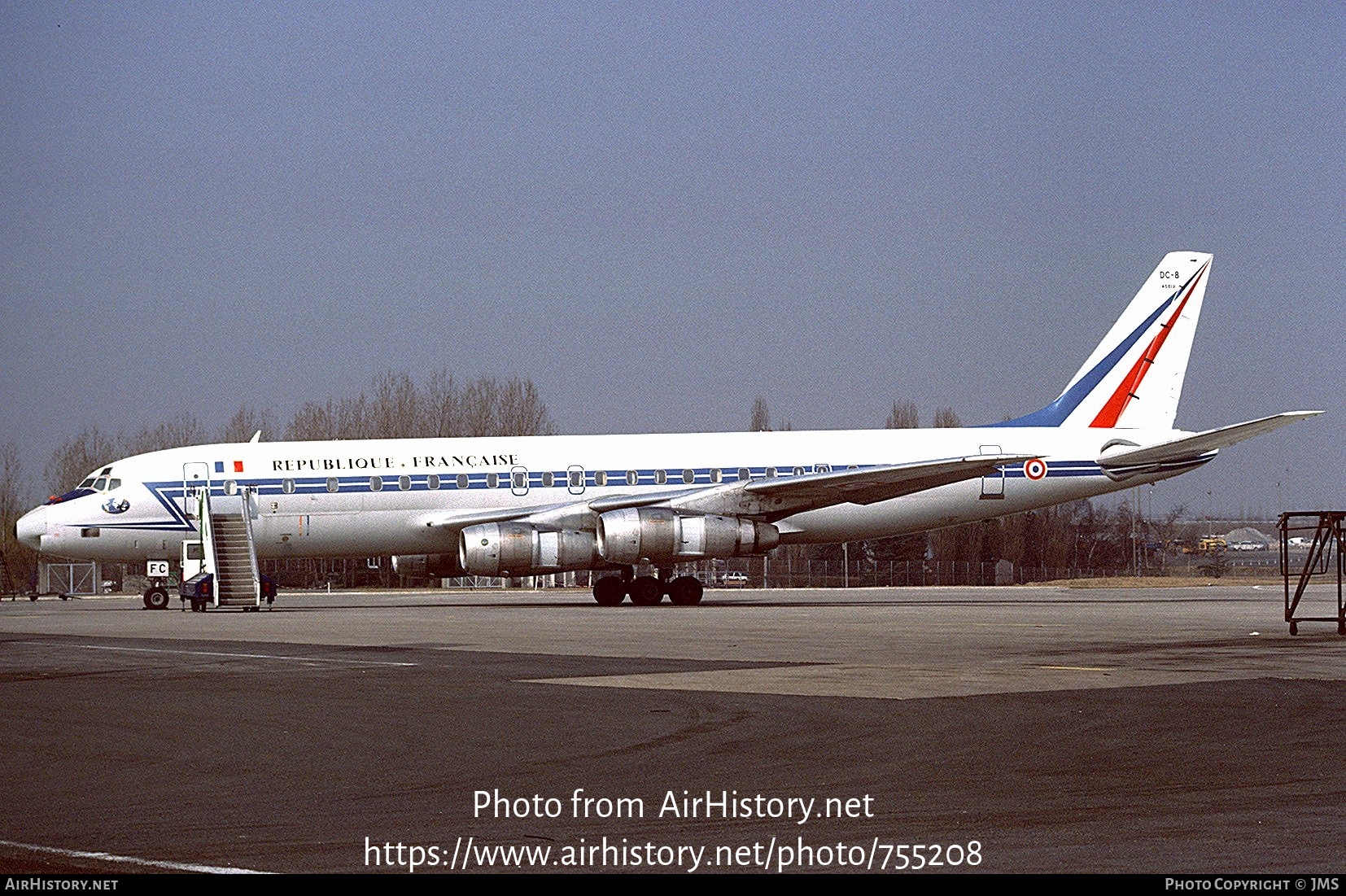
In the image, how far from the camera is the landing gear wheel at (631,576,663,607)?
3509 centimetres

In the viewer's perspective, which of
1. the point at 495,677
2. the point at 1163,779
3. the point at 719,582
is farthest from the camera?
the point at 719,582

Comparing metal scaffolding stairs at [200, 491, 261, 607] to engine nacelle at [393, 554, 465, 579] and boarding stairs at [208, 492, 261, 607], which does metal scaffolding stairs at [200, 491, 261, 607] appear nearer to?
boarding stairs at [208, 492, 261, 607]

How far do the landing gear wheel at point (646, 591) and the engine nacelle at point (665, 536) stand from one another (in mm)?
1722

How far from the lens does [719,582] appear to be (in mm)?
71875

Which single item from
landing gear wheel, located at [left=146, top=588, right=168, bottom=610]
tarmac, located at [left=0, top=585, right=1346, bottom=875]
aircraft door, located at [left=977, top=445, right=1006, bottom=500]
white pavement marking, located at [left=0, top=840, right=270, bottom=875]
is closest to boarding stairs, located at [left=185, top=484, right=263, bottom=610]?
landing gear wheel, located at [left=146, top=588, right=168, bottom=610]

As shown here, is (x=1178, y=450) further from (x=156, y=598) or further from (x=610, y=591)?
(x=156, y=598)

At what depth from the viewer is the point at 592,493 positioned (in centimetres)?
3462

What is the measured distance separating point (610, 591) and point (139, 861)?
28.8 metres

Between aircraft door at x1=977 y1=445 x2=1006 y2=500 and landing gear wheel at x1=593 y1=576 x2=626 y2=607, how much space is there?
8.34 m

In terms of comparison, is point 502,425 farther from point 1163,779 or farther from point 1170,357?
point 1163,779

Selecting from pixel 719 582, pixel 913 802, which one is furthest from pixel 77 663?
pixel 719 582

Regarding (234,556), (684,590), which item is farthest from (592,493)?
(234,556)

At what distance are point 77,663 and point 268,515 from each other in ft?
53.0

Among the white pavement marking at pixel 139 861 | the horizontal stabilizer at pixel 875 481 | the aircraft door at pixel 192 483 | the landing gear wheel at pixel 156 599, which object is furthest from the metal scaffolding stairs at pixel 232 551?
the white pavement marking at pixel 139 861
